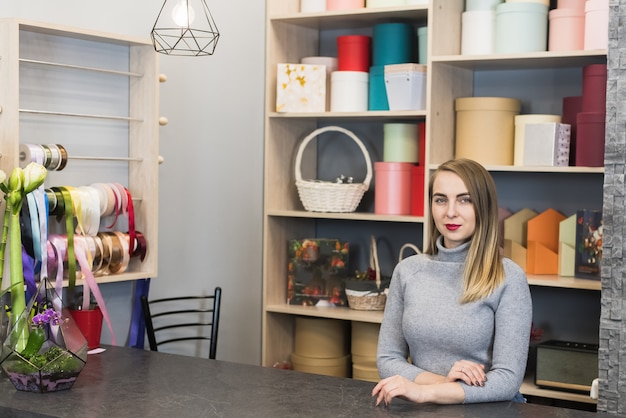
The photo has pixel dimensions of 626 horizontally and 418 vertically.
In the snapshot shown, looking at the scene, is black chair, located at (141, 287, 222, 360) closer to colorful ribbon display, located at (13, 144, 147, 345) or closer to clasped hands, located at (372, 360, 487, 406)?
colorful ribbon display, located at (13, 144, 147, 345)

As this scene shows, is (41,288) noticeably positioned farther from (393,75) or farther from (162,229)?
(393,75)

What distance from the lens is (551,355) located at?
334 cm

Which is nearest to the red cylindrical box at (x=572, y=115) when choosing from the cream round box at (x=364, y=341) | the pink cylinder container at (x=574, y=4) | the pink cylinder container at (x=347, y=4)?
the pink cylinder container at (x=574, y=4)

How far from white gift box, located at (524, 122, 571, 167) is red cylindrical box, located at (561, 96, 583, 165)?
0.38ft

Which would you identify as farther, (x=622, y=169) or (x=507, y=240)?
(x=507, y=240)

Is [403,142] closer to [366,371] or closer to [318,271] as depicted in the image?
[318,271]

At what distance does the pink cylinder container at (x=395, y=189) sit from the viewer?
3.73 meters

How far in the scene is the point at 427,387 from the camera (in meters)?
2.18

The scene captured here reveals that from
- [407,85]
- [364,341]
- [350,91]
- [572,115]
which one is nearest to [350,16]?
[350,91]

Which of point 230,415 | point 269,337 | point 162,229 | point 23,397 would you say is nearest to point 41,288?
point 23,397

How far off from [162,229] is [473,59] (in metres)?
1.36

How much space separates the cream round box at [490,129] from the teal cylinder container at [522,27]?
220 mm

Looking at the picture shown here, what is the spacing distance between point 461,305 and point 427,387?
30cm

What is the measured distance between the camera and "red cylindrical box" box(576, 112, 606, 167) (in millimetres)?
3270
